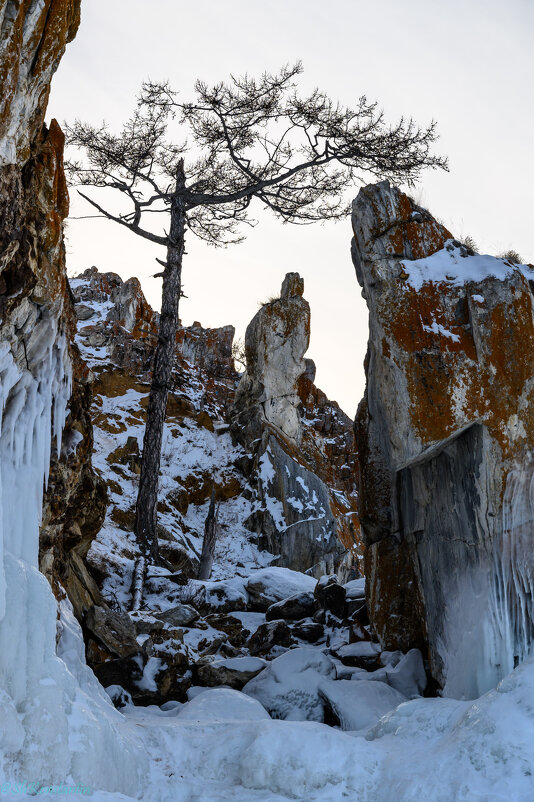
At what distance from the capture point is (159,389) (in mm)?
12555

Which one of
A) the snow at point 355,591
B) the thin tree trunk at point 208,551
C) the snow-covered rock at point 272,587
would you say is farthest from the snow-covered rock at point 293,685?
the thin tree trunk at point 208,551

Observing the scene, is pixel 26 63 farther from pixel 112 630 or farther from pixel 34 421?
pixel 112 630

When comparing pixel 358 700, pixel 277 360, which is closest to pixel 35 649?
pixel 358 700

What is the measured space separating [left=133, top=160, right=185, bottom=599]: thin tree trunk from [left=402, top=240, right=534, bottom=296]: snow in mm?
6130

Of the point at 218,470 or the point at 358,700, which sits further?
the point at 218,470

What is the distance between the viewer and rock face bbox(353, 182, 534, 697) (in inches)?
251

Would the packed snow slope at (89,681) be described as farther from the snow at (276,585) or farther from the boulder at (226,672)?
the snow at (276,585)

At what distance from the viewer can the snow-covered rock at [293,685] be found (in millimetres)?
6616

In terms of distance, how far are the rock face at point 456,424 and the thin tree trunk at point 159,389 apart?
17.3 feet

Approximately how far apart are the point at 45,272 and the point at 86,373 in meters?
2.53

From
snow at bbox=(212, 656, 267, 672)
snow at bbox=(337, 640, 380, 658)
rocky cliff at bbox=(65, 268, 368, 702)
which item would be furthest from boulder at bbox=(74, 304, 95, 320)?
snow at bbox=(212, 656, 267, 672)

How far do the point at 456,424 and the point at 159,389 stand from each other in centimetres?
706

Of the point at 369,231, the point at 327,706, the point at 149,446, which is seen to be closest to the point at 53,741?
the point at 327,706

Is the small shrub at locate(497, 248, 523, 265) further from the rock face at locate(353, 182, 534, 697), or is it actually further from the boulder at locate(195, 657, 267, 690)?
the boulder at locate(195, 657, 267, 690)
